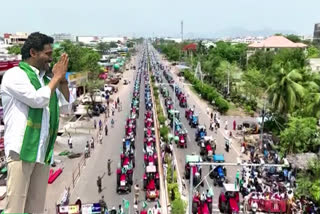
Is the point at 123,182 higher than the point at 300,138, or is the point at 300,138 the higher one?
the point at 300,138

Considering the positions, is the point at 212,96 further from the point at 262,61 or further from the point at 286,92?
the point at 286,92

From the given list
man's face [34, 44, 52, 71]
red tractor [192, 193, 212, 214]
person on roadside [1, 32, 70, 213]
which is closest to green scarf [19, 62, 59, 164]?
person on roadside [1, 32, 70, 213]

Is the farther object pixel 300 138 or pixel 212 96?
pixel 212 96

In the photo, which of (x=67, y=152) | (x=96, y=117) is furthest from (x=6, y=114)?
(x=96, y=117)

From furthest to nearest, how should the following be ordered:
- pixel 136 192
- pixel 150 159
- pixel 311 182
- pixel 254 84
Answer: pixel 254 84 < pixel 150 159 < pixel 136 192 < pixel 311 182

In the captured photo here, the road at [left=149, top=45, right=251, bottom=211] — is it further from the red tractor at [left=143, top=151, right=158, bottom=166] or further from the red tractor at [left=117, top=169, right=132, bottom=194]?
the red tractor at [left=117, top=169, right=132, bottom=194]

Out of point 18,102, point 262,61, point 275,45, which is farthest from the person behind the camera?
point 275,45

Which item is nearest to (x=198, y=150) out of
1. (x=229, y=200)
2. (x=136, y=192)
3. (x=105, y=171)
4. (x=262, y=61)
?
(x=105, y=171)

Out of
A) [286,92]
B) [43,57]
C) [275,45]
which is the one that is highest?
[43,57]
